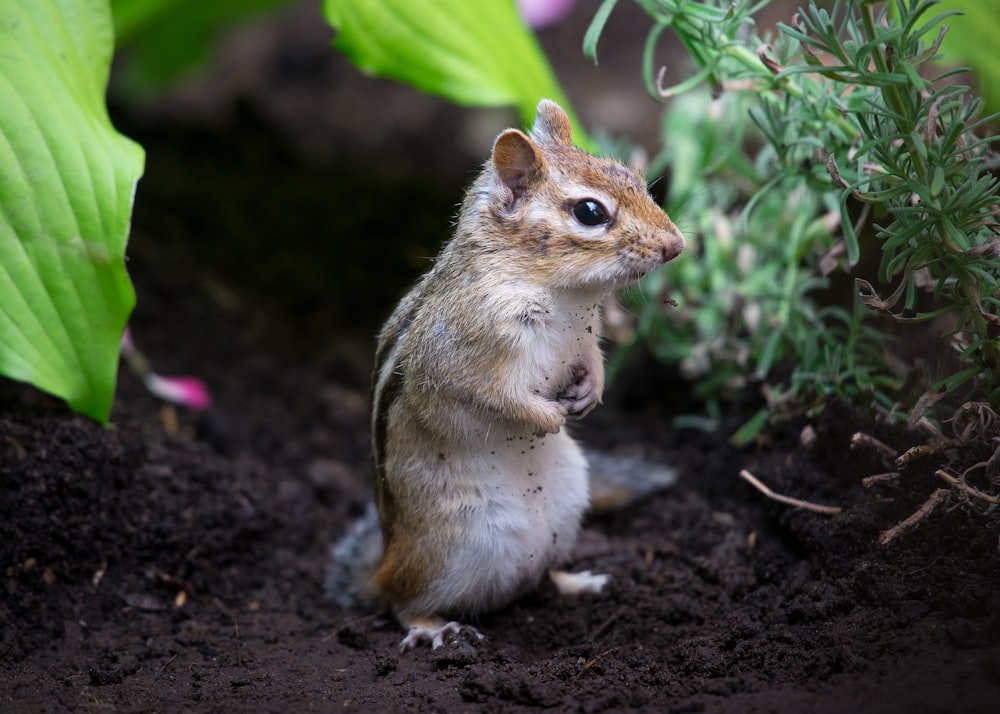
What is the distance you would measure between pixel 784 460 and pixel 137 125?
5.15m

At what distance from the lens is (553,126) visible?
3189 millimetres

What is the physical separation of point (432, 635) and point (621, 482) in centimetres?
114

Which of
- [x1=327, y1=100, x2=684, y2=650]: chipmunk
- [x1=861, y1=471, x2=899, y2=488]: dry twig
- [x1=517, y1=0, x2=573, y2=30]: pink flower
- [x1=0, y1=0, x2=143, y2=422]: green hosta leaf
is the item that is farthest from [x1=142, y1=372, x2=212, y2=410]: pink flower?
[x1=517, y1=0, x2=573, y2=30]: pink flower

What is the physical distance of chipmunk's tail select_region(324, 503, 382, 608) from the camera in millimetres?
3438

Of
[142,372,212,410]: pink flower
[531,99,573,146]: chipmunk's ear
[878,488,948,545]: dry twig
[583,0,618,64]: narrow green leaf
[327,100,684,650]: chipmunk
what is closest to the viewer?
[878,488,948,545]: dry twig

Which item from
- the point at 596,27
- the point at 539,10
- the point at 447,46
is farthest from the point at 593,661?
the point at 539,10

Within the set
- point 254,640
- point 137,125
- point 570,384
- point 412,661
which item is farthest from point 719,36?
point 137,125

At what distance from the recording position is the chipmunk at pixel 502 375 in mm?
2889

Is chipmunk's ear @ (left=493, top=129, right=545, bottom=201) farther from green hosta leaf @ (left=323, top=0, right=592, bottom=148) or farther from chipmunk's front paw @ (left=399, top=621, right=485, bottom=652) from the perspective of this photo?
chipmunk's front paw @ (left=399, top=621, right=485, bottom=652)

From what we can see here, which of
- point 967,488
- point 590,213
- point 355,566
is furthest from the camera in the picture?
point 355,566

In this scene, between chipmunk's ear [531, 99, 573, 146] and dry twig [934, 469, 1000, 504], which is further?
chipmunk's ear [531, 99, 573, 146]

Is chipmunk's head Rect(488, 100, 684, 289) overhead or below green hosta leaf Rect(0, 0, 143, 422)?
overhead

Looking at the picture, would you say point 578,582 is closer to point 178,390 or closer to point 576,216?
point 576,216

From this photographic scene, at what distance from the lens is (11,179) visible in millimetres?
2941
